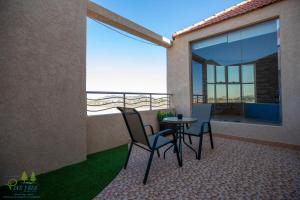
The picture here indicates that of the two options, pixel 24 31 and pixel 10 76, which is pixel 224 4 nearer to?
pixel 24 31

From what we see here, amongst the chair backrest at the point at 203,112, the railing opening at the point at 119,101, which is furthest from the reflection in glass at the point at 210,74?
the chair backrest at the point at 203,112

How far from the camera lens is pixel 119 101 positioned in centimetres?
428

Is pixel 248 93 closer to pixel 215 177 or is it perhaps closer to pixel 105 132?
pixel 215 177

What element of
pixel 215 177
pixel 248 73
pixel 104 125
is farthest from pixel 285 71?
pixel 104 125

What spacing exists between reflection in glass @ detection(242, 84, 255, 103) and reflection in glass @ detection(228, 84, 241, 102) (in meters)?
0.21

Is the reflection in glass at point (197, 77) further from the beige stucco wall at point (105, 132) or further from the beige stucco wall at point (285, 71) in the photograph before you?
the beige stucco wall at point (105, 132)

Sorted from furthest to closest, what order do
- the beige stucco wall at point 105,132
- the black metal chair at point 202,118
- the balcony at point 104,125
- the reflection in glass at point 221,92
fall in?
1. the reflection in glass at point 221,92
2. the black metal chair at point 202,118
3. the beige stucco wall at point 105,132
4. the balcony at point 104,125

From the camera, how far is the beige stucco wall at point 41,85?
6.89 ft

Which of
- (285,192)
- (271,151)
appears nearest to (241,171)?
(285,192)

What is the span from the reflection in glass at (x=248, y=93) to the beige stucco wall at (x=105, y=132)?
5.39m

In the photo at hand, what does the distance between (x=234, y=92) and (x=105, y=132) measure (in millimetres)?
6258

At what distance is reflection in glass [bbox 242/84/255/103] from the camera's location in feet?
21.0

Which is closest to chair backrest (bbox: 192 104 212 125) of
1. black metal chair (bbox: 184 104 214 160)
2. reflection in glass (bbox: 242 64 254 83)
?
black metal chair (bbox: 184 104 214 160)

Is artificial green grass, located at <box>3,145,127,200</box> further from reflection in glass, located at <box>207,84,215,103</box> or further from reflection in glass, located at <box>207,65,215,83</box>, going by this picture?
reflection in glass, located at <box>207,65,215,83</box>
